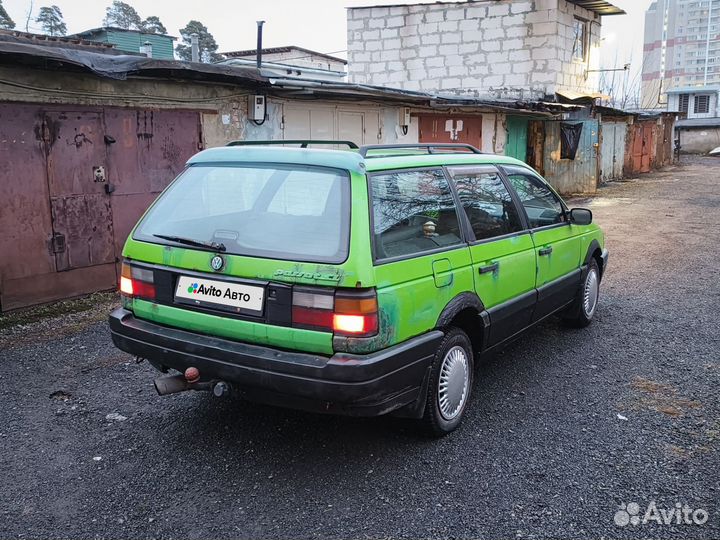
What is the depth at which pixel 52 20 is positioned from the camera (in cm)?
4362

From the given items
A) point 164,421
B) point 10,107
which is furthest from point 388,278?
point 10,107

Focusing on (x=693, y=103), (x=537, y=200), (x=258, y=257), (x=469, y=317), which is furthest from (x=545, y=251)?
(x=693, y=103)

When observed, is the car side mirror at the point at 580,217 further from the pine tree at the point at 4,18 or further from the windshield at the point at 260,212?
the pine tree at the point at 4,18

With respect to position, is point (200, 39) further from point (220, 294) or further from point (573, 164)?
point (220, 294)

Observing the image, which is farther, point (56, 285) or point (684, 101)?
point (684, 101)

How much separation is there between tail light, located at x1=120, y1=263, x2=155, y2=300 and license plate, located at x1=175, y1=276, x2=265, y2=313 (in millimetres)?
227

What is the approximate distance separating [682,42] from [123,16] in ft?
289

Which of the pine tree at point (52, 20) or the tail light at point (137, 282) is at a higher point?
the pine tree at point (52, 20)

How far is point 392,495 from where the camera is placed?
313cm

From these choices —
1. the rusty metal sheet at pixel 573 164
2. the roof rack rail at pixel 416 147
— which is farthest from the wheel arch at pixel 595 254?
the rusty metal sheet at pixel 573 164

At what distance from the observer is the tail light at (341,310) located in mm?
2992

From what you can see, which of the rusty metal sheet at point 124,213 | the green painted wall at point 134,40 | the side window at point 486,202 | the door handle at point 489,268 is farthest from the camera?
the green painted wall at point 134,40

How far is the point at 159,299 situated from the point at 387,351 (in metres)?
1.36

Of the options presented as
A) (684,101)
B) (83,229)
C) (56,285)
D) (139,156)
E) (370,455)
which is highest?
(684,101)
